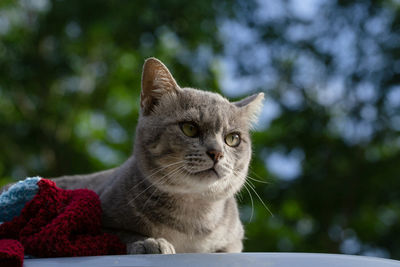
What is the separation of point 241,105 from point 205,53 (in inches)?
149

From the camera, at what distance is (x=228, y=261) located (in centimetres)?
83

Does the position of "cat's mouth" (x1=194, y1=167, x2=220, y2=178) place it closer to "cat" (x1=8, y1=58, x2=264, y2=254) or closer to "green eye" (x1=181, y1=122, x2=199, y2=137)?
"cat" (x1=8, y1=58, x2=264, y2=254)

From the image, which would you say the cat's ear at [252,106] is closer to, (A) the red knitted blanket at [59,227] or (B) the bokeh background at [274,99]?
(A) the red knitted blanket at [59,227]

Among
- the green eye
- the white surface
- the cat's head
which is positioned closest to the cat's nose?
the cat's head

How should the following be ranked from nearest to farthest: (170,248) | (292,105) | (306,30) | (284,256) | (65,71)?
(284,256), (170,248), (292,105), (306,30), (65,71)

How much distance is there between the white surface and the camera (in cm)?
82

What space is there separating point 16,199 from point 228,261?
601 millimetres

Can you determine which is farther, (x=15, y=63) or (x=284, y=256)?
(x=15, y=63)

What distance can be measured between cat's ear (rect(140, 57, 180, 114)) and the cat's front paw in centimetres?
53

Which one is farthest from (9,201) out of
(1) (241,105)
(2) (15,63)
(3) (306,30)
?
(2) (15,63)

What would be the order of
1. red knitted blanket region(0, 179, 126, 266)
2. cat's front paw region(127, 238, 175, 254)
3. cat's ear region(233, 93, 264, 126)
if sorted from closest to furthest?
red knitted blanket region(0, 179, 126, 266) → cat's front paw region(127, 238, 175, 254) → cat's ear region(233, 93, 264, 126)

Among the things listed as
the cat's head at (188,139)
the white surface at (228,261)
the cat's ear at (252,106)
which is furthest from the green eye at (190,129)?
the white surface at (228,261)

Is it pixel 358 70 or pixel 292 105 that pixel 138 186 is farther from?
pixel 358 70

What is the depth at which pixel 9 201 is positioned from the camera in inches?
44.4
